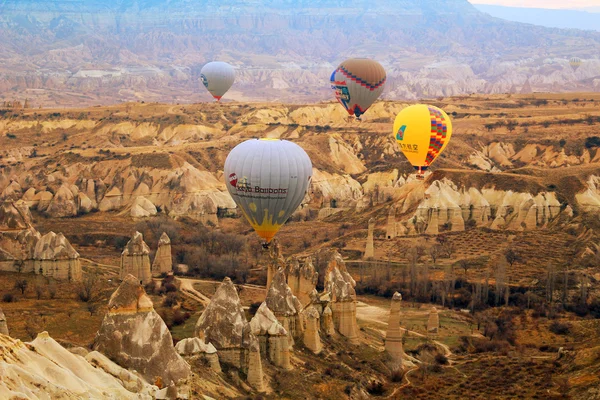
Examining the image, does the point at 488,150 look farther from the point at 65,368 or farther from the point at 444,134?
the point at 65,368

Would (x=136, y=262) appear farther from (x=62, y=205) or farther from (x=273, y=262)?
(x=62, y=205)

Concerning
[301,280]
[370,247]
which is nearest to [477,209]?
[370,247]

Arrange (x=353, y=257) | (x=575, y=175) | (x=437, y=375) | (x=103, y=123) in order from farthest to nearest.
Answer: (x=103, y=123), (x=575, y=175), (x=353, y=257), (x=437, y=375)

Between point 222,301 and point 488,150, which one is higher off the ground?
point 488,150

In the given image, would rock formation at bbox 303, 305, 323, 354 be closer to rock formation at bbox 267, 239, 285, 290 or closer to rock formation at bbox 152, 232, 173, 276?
rock formation at bbox 267, 239, 285, 290

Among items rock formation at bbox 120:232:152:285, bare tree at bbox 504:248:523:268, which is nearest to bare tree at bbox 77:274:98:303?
rock formation at bbox 120:232:152:285

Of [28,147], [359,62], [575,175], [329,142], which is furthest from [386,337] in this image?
[28,147]
